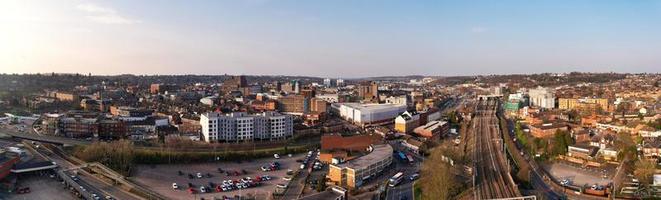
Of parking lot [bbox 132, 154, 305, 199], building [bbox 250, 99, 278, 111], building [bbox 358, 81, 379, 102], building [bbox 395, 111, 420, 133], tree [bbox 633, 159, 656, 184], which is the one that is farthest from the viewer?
building [bbox 358, 81, 379, 102]

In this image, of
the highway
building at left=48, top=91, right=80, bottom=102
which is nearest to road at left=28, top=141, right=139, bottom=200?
the highway

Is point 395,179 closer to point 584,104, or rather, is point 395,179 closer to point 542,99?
point 584,104

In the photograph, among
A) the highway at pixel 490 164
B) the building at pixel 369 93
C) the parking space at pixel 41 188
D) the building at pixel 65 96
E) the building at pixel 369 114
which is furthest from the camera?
the building at pixel 369 93

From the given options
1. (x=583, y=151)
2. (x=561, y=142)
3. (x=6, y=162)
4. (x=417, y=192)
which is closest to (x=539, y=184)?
(x=417, y=192)

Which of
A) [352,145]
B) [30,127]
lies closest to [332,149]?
[352,145]

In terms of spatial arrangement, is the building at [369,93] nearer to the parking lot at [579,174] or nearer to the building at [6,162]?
the parking lot at [579,174]

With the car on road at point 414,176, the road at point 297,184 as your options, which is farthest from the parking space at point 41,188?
the car on road at point 414,176

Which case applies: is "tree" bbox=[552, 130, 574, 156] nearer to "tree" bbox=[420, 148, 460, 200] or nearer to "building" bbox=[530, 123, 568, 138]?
"building" bbox=[530, 123, 568, 138]
